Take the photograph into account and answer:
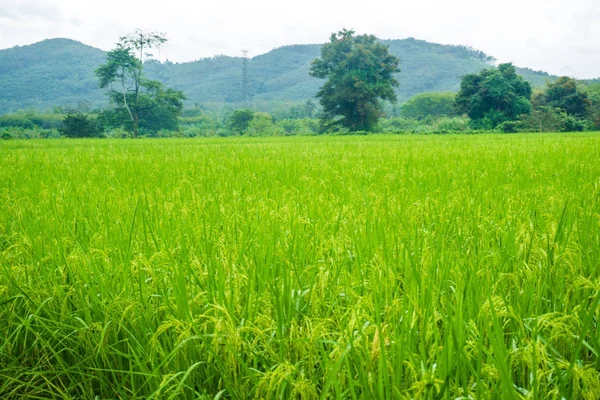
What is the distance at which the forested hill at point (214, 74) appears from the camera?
104m

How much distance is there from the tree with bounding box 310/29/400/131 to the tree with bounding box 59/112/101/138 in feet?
66.1

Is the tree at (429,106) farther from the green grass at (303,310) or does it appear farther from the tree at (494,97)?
the green grass at (303,310)

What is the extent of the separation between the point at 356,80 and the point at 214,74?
327 feet

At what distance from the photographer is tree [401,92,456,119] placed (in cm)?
6538

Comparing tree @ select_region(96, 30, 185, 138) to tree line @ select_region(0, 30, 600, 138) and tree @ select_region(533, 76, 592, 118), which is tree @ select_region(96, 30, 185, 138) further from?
tree @ select_region(533, 76, 592, 118)

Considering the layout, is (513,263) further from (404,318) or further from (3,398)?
(3,398)

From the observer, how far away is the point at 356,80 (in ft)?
123

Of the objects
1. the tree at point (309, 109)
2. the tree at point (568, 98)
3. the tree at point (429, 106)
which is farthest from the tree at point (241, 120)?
the tree at point (568, 98)

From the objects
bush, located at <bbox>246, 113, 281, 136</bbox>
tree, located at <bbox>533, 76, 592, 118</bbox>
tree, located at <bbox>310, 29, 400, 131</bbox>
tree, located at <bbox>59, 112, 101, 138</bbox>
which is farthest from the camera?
bush, located at <bbox>246, 113, 281, 136</bbox>

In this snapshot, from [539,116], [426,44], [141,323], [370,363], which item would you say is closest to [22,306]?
[141,323]

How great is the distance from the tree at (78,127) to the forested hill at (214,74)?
67.5m

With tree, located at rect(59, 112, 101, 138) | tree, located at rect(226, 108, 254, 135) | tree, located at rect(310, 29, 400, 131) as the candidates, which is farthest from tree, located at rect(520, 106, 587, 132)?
tree, located at rect(59, 112, 101, 138)

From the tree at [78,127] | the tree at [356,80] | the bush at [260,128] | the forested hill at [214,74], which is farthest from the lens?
the forested hill at [214,74]

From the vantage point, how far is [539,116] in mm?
31734
